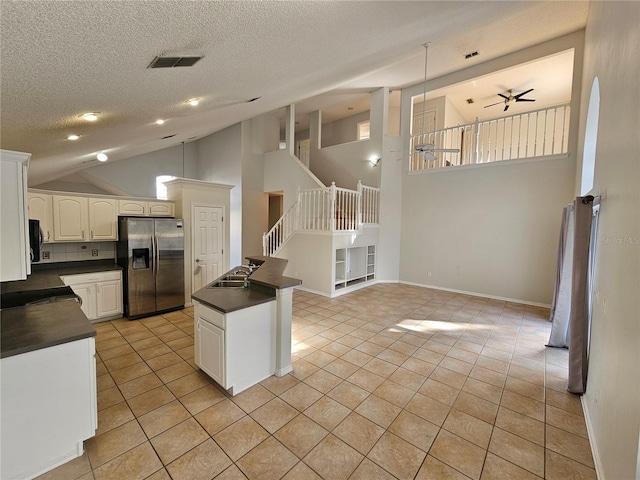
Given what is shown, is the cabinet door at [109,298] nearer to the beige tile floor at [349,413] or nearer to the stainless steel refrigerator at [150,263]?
the stainless steel refrigerator at [150,263]

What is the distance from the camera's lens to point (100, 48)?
1.59 metres

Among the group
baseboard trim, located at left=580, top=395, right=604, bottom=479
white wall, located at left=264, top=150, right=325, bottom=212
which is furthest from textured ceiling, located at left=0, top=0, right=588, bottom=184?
white wall, located at left=264, top=150, right=325, bottom=212

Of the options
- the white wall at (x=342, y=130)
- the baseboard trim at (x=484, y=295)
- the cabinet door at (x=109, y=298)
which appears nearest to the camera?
the cabinet door at (x=109, y=298)

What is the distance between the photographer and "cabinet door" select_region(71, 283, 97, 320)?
3975 mm

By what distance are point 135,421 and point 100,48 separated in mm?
2670

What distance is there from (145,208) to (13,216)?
343 cm

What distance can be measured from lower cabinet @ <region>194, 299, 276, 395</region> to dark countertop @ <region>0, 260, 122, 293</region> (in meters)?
1.89

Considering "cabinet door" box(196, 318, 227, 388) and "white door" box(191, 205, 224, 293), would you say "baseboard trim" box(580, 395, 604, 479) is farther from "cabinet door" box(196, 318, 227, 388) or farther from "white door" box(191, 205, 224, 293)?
"white door" box(191, 205, 224, 293)

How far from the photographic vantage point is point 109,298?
14.0 ft

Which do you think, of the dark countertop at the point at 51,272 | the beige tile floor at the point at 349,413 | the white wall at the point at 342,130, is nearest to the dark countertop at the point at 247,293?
the beige tile floor at the point at 349,413

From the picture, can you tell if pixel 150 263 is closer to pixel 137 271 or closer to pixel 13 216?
pixel 137 271

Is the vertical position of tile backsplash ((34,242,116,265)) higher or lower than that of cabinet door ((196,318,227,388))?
higher

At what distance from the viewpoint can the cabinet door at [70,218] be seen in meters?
3.97

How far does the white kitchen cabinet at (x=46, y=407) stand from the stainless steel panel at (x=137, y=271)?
2.74 meters
